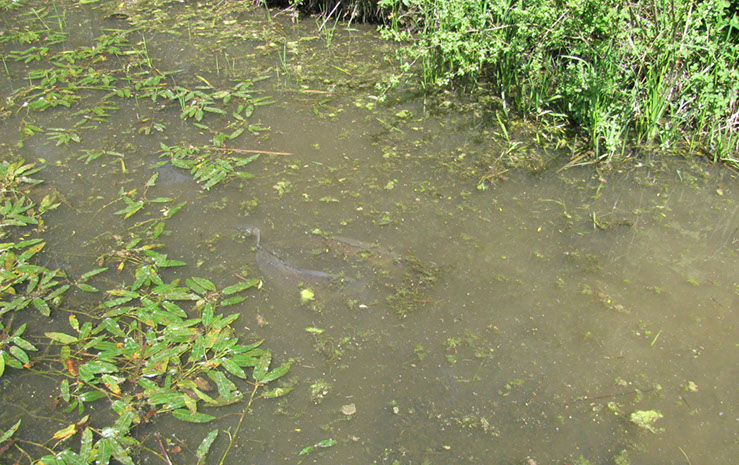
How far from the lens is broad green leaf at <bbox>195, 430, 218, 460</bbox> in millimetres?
1978

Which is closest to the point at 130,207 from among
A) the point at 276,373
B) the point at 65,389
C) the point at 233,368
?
the point at 65,389

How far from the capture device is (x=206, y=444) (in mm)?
2006

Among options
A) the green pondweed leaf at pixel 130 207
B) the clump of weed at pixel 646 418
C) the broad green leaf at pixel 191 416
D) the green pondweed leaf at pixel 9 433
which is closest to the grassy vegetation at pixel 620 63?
the clump of weed at pixel 646 418

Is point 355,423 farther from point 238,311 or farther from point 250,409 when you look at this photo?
point 238,311

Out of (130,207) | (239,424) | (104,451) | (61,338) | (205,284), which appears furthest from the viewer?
(130,207)

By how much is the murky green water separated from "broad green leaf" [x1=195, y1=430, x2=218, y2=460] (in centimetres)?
4

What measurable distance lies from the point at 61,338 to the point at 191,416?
69cm

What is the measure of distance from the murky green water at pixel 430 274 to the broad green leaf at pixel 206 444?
0.04m

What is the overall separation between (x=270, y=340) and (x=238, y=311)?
0.71 ft

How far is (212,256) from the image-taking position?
A: 274 cm

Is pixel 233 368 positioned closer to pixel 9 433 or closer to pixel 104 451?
pixel 104 451

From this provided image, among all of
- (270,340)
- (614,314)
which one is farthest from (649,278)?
(270,340)

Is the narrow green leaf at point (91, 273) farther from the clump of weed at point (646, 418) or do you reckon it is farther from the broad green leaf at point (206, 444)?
the clump of weed at point (646, 418)

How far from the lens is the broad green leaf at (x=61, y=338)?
7.66 ft
